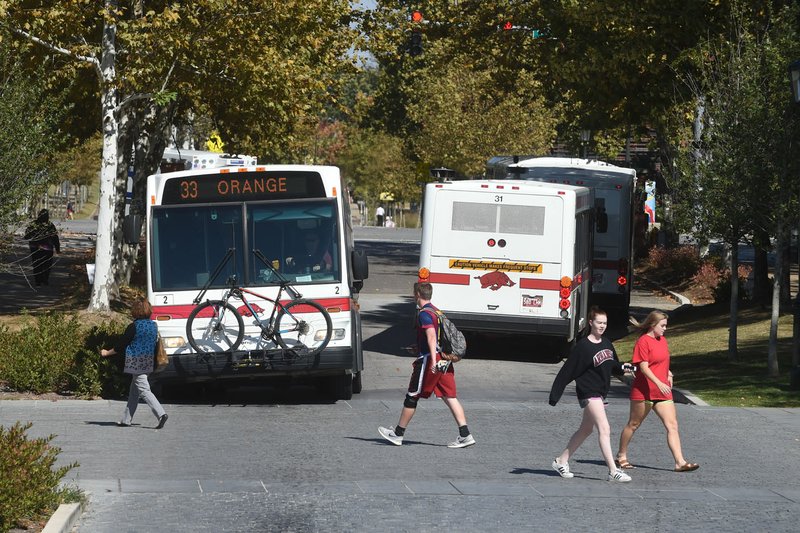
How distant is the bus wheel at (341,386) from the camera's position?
54.7ft

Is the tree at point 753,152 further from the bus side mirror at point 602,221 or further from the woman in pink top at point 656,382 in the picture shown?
the woman in pink top at point 656,382

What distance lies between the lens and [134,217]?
15.7 metres

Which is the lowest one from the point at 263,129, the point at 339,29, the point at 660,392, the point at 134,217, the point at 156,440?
the point at 156,440

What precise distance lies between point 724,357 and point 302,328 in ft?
30.1

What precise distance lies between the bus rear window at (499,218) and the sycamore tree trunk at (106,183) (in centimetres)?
682

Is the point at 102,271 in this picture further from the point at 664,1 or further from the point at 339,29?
the point at 664,1

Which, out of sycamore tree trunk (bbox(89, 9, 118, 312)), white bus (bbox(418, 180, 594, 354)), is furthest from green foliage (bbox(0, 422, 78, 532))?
sycamore tree trunk (bbox(89, 9, 118, 312))

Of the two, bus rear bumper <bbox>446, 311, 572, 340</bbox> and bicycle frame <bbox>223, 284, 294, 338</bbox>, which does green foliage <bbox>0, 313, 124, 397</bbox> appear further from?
bus rear bumper <bbox>446, 311, 572, 340</bbox>

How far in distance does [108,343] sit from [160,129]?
15526mm

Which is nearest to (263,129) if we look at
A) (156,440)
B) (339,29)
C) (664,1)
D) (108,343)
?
(339,29)

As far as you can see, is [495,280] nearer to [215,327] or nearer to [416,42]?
[215,327]

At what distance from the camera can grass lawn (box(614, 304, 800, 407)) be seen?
59.2ft

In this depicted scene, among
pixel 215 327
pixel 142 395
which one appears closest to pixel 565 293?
pixel 215 327

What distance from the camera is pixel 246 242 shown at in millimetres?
16047
